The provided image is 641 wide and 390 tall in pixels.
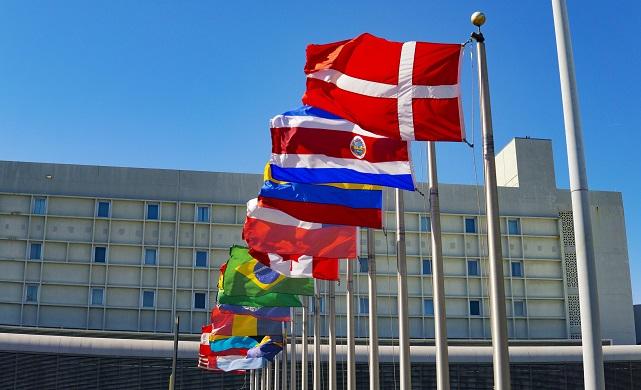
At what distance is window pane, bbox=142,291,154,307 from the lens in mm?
88750

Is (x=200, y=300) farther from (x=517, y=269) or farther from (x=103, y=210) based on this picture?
(x=517, y=269)

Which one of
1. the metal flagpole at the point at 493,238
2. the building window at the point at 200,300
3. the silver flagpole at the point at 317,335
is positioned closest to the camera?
the metal flagpole at the point at 493,238

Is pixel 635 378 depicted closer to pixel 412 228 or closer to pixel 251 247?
pixel 412 228

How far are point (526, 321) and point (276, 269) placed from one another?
6520cm

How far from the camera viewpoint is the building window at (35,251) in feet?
289

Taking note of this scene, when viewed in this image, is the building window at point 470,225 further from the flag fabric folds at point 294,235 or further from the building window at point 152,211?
the flag fabric folds at point 294,235

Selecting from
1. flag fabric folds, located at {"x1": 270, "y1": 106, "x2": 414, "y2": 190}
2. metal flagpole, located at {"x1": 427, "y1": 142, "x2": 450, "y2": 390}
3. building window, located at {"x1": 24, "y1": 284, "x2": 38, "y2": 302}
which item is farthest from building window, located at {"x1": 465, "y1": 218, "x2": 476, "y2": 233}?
metal flagpole, located at {"x1": 427, "y1": 142, "x2": 450, "y2": 390}

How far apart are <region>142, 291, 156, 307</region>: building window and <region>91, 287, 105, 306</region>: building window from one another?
3922mm

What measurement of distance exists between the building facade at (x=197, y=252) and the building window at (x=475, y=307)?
0.11 m

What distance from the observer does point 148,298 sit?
89062mm

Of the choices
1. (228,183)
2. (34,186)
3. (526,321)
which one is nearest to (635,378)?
(526,321)

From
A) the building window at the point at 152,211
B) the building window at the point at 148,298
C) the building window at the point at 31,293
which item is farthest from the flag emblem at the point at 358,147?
the building window at the point at 31,293

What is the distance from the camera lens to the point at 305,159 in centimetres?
2209

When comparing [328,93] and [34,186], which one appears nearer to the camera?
[328,93]
